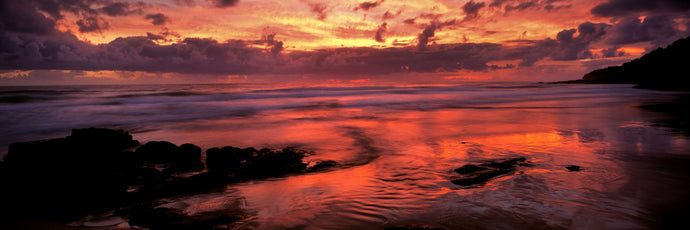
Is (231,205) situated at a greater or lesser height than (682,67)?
lesser

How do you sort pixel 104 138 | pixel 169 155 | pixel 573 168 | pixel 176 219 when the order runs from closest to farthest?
1. pixel 176 219
2. pixel 573 168
3. pixel 169 155
4. pixel 104 138

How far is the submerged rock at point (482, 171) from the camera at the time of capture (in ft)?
18.4

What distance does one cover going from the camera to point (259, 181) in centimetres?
586

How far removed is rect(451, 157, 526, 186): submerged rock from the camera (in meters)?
5.60

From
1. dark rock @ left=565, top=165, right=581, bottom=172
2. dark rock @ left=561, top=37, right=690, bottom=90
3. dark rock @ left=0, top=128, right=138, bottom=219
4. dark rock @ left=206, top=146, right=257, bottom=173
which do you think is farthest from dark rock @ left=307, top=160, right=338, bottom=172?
dark rock @ left=561, top=37, right=690, bottom=90

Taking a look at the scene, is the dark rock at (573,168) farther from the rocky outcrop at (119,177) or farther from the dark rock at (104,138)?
the dark rock at (104,138)

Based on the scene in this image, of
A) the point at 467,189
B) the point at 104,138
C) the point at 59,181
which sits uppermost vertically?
the point at 104,138

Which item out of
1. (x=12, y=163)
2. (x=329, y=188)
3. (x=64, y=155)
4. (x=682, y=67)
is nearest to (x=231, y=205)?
(x=329, y=188)

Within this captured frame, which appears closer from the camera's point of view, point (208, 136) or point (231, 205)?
point (231, 205)

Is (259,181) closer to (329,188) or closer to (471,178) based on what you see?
(329,188)

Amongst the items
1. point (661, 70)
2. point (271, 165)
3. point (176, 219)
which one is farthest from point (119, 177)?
point (661, 70)

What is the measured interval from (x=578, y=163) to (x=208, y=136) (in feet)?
36.0

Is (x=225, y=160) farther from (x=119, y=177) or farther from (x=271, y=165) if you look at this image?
(x=119, y=177)

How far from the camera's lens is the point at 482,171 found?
605 cm
